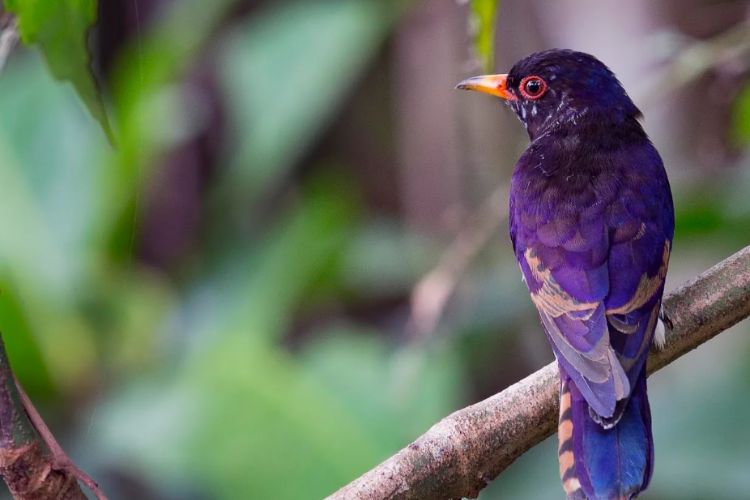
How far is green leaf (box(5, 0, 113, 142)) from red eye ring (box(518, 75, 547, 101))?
2.16 metres

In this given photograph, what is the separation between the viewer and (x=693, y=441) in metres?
4.48

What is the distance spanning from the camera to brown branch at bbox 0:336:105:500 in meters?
1.61

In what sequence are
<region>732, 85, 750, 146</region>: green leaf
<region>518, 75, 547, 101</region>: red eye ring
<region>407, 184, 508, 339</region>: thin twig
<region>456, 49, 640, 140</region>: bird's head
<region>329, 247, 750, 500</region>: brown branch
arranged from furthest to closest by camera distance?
1. <region>407, 184, 508, 339</region>: thin twig
2. <region>732, 85, 750, 146</region>: green leaf
3. <region>518, 75, 547, 101</region>: red eye ring
4. <region>456, 49, 640, 140</region>: bird's head
5. <region>329, 247, 750, 500</region>: brown branch

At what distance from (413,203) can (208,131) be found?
1.66 m

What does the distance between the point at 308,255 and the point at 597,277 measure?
107 inches

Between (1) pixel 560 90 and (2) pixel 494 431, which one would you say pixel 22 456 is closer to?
(2) pixel 494 431

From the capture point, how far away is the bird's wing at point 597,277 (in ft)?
8.38

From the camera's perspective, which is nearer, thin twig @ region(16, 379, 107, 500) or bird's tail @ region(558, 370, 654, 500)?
thin twig @ region(16, 379, 107, 500)

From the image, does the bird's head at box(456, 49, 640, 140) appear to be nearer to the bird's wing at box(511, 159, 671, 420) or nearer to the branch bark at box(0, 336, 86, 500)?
the bird's wing at box(511, 159, 671, 420)

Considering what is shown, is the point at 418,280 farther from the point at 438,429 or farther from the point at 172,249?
the point at 438,429

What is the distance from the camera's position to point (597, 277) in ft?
9.18

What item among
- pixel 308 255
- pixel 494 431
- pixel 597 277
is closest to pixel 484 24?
pixel 494 431

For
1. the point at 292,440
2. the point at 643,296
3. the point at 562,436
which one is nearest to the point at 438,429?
the point at 562,436

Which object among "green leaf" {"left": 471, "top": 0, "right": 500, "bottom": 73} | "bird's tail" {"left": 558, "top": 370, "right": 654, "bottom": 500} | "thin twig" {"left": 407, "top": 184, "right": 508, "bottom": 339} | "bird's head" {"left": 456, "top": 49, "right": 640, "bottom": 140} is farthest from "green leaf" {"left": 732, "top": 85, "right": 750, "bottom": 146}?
"green leaf" {"left": 471, "top": 0, "right": 500, "bottom": 73}
